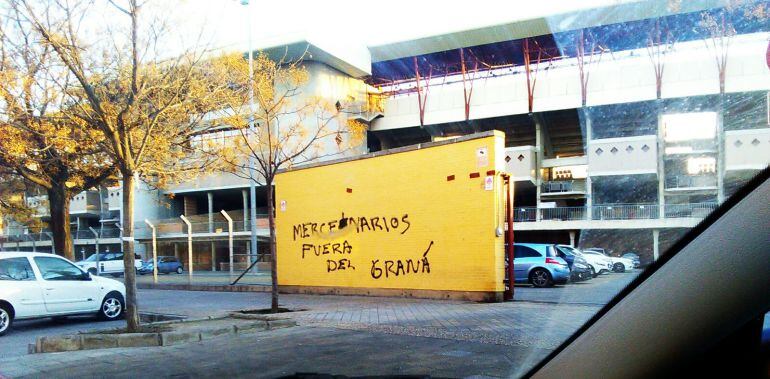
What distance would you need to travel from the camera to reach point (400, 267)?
12477 mm

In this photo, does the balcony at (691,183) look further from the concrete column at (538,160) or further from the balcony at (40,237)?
the balcony at (40,237)

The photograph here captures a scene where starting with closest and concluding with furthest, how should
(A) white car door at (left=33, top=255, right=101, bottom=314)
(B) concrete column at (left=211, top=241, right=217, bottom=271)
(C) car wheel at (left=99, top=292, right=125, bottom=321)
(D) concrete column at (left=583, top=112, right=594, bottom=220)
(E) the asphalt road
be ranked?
1. (D) concrete column at (left=583, top=112, right=594, bottom=220)
2. (E) the asphalt road
3. (A) white car door at (left=33, top=255, right=101, bottom=314)
4. (C) car wheel at (left=99, top=292, right=125, bottom=321)
5. (B) concrete column at (left=211, top=241, right=217, bottom=271)

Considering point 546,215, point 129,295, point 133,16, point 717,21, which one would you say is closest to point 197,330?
point 129,295

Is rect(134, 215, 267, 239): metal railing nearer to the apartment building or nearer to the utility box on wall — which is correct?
the utility box on wall

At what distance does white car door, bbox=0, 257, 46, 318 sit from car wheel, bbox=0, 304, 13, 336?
0.33ft

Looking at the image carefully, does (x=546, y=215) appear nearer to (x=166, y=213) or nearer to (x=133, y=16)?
(x=133, y=16)

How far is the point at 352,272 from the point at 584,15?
1130 cm

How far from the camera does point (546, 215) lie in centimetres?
556

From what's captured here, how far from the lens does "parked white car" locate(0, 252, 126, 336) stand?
971 centimetres

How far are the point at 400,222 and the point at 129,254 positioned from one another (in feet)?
19.2

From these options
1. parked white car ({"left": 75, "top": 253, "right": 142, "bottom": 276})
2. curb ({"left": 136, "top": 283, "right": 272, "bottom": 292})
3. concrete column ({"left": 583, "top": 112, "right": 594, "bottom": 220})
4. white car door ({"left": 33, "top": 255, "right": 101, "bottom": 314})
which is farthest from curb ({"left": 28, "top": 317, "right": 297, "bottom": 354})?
curb ({"left": 136, "top": 283, "right": 272, "bottom": 292})

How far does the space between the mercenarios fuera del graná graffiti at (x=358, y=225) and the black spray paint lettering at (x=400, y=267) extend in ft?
2.32

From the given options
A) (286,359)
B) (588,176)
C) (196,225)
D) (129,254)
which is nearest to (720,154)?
(588,176)

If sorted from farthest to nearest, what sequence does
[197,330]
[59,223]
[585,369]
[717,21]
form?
[59,223]
[197,330]
[717,21]
[585,369]
